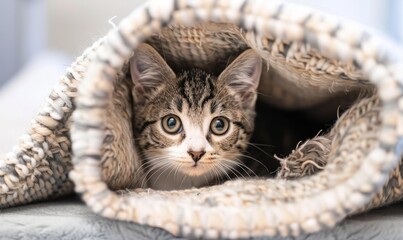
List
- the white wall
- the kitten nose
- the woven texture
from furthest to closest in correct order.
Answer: the white wall, the kitten nose, the woven texture

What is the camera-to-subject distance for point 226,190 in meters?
0.77

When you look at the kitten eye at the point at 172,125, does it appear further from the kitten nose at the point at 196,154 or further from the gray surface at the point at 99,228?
the gray surface at the point at 99,228

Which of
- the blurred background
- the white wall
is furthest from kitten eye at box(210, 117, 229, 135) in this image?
the white wall

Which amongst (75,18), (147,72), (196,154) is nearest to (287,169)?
(196,154)

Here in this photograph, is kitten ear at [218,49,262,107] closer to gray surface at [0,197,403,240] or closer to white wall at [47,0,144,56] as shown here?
gray surface at [0,197,403,240]

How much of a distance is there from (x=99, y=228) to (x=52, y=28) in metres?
2.40

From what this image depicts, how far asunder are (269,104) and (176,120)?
0.45 meters

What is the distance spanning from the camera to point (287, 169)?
0.87 metres

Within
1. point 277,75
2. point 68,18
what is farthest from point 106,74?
point 68,18

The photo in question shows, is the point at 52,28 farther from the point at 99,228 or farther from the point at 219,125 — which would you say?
the point at 99,228

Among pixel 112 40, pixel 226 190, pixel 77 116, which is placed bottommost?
pixel 226 190

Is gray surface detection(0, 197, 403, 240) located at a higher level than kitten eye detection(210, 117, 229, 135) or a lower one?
lower

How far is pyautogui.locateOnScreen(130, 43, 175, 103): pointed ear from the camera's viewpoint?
1.04 m

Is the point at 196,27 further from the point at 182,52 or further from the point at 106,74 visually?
the point at 106,74
